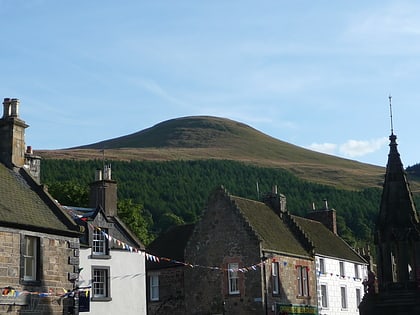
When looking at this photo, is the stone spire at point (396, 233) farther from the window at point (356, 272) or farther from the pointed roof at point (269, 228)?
the window at point (356, 272)

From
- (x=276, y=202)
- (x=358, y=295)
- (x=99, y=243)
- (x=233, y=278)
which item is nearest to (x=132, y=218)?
(x=276, y=202)

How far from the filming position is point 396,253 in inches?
1383

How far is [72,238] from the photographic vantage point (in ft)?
92.0

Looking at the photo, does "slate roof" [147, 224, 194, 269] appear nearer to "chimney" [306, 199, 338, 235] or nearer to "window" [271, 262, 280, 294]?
"window" [271, 262, 280, 294]

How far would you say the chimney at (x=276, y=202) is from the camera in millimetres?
54594

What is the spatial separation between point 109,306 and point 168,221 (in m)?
84.1

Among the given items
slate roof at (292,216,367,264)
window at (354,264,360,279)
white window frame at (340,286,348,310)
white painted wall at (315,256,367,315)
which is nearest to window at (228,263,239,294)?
white painted wall at (315,256,367,315)

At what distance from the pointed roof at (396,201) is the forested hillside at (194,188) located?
66.8 metres

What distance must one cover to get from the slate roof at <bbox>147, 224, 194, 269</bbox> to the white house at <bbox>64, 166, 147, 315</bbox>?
9.28 metres

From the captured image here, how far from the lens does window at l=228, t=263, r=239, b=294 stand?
4778cm

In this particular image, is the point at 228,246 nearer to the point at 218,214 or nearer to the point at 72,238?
the point at 218,214

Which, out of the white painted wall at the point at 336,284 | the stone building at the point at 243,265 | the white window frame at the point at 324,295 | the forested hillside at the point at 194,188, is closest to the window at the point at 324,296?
the white window frame at the point at 324,295

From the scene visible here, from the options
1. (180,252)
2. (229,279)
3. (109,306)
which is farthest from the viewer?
(180,252)

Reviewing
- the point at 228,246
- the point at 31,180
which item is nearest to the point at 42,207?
the point at 31,180
